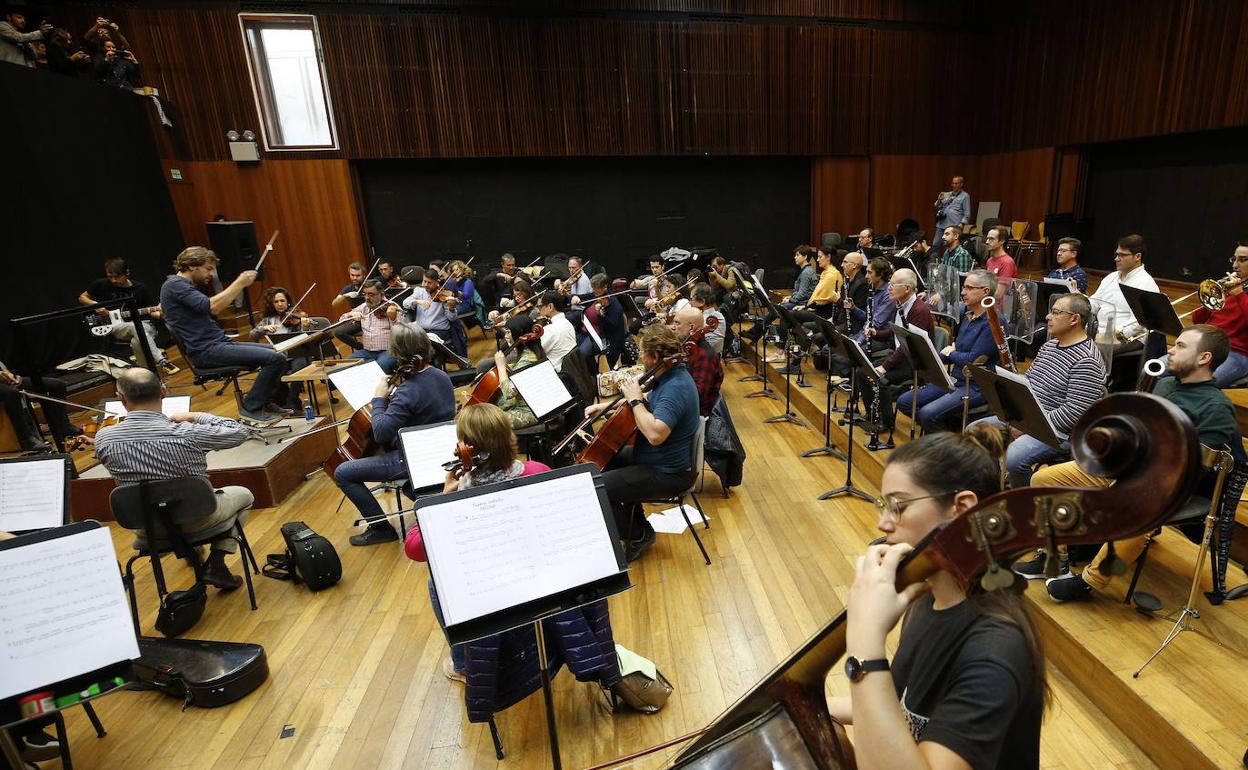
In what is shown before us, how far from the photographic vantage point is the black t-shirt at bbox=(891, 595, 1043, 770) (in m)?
1.02

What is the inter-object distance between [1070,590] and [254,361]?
6118 millimetres

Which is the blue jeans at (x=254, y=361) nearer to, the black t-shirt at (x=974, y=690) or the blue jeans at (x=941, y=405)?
the blue jeans at (x=941, y=405)

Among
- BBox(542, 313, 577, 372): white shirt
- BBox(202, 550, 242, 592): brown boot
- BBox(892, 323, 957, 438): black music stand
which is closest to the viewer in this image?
BBox(892, 323, 957, 438): black music stand

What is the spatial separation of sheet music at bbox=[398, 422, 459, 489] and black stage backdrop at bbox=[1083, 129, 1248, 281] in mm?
11266

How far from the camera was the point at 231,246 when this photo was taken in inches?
392

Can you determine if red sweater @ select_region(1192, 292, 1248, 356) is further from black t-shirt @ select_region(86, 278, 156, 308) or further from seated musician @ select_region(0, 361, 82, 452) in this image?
black t-shirt @ select_region(86, 278, 156, 308)

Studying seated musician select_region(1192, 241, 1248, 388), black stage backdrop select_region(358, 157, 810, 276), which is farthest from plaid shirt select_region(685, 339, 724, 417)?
black stage backdrop select_region(358, 157, 810, 276)

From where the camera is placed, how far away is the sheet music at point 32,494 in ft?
9.68

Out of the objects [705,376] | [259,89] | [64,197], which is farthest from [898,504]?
[259,89]

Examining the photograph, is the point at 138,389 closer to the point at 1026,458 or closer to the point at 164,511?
the point at 164,511

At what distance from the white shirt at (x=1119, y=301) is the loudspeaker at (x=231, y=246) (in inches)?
434

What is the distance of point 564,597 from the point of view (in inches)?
75.5

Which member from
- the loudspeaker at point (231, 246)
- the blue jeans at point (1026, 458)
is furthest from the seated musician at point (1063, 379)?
the loudspeaker at point (231, 246)

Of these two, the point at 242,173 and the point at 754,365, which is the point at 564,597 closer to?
the point at 754,365
